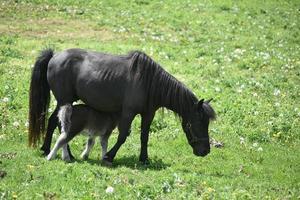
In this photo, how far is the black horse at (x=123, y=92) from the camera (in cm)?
1123

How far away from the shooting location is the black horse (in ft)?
36.8

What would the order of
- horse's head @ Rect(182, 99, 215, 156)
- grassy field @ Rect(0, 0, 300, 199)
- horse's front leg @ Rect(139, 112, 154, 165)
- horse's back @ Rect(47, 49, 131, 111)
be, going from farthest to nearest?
1. horse's front leg @ Rect(139, 112, 154, 165)
2. horse's back @ Rect(47, 49, 131, 111)
3. horse's head @ Rect(182, 99, 215, 156)
4. grassy field @ Rect(0, 0, 300, 199)

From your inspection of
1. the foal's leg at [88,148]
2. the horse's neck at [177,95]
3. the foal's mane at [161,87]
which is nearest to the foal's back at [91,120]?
the foal's leg at [88,148]

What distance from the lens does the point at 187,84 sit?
58.7 ft

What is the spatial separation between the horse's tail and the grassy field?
0.43 metres

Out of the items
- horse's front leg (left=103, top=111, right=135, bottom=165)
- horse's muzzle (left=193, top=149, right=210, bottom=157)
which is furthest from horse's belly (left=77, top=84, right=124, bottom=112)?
horse's muzzle (left=193, top=149, right=210, bottom=157)

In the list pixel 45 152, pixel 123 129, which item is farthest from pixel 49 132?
pixel 123 129

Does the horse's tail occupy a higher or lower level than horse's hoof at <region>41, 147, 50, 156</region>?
higher

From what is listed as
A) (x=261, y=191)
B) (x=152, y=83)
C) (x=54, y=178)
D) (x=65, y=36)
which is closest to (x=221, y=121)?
(x=152, y=83)

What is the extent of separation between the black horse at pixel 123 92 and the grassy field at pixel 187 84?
77 cm

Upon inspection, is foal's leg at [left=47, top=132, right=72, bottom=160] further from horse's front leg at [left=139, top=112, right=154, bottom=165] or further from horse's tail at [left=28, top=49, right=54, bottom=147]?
horse's front leg at [left=139, top=112, right=154, bottom=165]

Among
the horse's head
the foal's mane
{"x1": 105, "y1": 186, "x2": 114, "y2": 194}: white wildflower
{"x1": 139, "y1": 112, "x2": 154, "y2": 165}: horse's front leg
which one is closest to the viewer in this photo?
{"x1": 105, "y1": 186, "x2": 114, "y2": 194}: white wildflower

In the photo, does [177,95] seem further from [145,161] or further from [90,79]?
[90,79]

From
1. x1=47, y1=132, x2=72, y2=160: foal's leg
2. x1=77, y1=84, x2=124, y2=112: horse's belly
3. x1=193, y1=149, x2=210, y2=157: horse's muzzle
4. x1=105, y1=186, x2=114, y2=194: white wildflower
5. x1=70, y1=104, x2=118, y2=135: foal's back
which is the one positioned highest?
x1=77, y1=84, x2=124, y2=112: horse's belly
